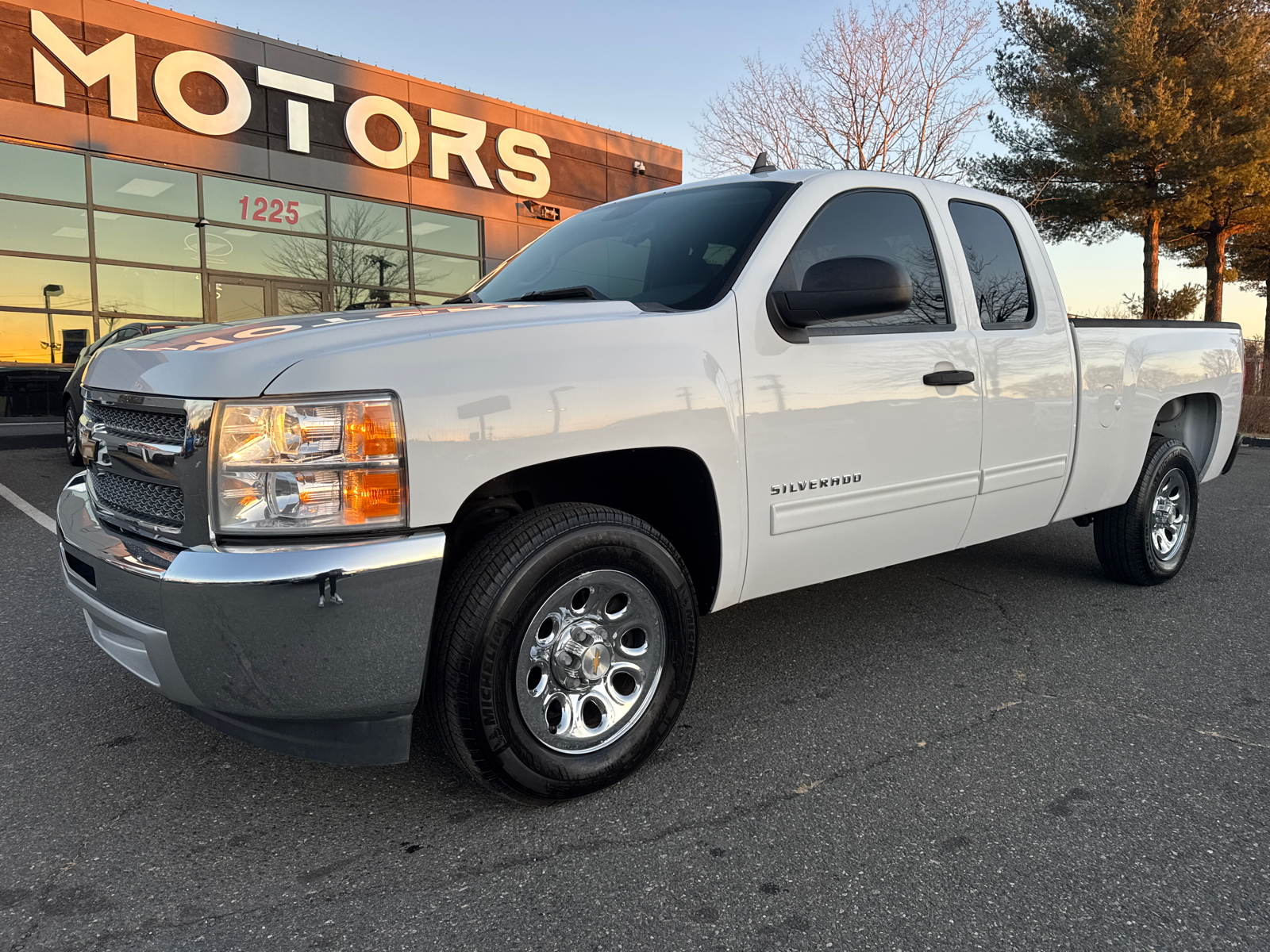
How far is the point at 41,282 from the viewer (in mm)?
14672

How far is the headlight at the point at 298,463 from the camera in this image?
2094 millimetres

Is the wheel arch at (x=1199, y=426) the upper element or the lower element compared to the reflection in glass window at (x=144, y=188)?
lower

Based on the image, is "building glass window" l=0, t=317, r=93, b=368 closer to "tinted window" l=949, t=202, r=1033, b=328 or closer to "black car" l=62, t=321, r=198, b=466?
"black car" l=62, t=321, r=198, b=466

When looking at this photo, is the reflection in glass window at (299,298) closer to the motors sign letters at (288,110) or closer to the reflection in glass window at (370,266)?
the reflection in glass window at (370,266)

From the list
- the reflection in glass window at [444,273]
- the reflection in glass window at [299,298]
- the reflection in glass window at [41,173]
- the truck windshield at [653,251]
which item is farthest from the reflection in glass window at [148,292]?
the truck windshield at [653,251]

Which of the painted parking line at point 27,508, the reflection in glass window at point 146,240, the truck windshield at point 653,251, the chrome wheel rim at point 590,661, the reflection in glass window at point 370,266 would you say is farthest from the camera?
the reflection in glass window at point 370,266

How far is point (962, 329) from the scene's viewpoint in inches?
138

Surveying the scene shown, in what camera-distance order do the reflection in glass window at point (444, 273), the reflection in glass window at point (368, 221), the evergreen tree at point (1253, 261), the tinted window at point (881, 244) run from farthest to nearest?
the evergreen tree at point (1253, 261), the reflection in glass window at point (444, 273), the reflection in glass window at point (368, 221), the tinted window at point (881, 244)

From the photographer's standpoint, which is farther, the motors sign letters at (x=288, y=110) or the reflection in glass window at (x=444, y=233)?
the reflection in glass window at (x=444, y=233)

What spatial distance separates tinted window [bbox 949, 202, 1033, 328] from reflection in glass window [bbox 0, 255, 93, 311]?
15.5 meters

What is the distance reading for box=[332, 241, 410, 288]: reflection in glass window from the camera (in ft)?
58.2

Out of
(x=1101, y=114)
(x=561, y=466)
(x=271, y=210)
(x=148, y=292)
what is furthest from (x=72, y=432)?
(x=1101, y=114)

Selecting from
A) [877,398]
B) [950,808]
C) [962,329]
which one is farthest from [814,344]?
[950,808]

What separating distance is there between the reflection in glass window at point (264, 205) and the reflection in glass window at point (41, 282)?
2366 mm
